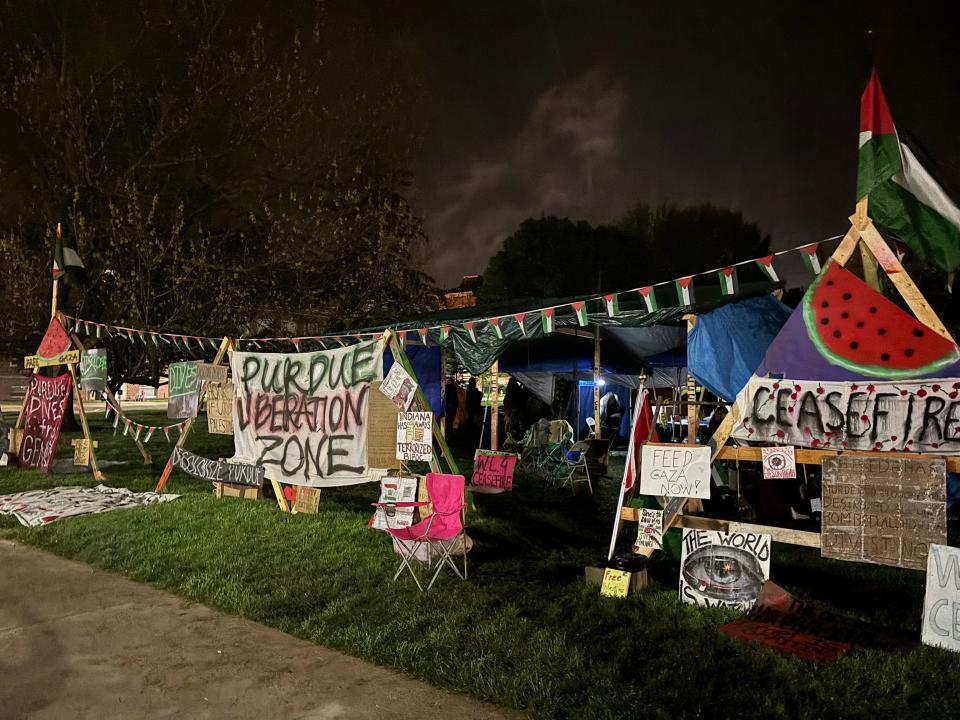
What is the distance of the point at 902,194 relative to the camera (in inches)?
192

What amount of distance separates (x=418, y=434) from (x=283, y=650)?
2878 mm

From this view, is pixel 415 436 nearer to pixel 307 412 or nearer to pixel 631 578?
pixel 307 412

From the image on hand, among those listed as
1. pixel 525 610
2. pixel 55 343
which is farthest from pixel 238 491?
pixel 525 610

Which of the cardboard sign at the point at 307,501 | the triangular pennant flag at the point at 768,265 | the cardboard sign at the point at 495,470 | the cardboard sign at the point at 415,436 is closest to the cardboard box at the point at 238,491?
the cardboard sign at the point at 307,501

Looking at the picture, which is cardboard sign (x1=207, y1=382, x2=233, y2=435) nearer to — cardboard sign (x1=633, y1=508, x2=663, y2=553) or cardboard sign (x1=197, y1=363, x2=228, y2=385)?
cardboard sign (x1=197, y1=363, x2=228, y2=385)

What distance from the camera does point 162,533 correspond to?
6.99m

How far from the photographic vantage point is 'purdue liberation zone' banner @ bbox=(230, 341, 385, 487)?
7.36 metres

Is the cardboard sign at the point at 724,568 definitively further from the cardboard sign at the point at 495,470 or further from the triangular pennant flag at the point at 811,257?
the cardboard sign at the point at 495,470

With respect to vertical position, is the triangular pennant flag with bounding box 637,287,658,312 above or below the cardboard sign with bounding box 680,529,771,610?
above

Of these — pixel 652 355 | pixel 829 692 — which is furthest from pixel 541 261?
pixel 829 692

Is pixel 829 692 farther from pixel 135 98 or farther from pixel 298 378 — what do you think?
pixel 135 98

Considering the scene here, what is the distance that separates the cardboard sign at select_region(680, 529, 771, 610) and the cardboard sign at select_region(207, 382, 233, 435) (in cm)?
600

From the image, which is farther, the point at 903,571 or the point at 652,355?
Result: the point at 652,355

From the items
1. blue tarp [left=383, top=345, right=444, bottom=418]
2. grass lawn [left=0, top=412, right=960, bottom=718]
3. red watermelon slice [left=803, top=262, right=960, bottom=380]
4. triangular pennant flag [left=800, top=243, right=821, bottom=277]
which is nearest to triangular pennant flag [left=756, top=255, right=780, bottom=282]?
triangular pennant flag [left=800, top=243, right=821, bottom=277]
